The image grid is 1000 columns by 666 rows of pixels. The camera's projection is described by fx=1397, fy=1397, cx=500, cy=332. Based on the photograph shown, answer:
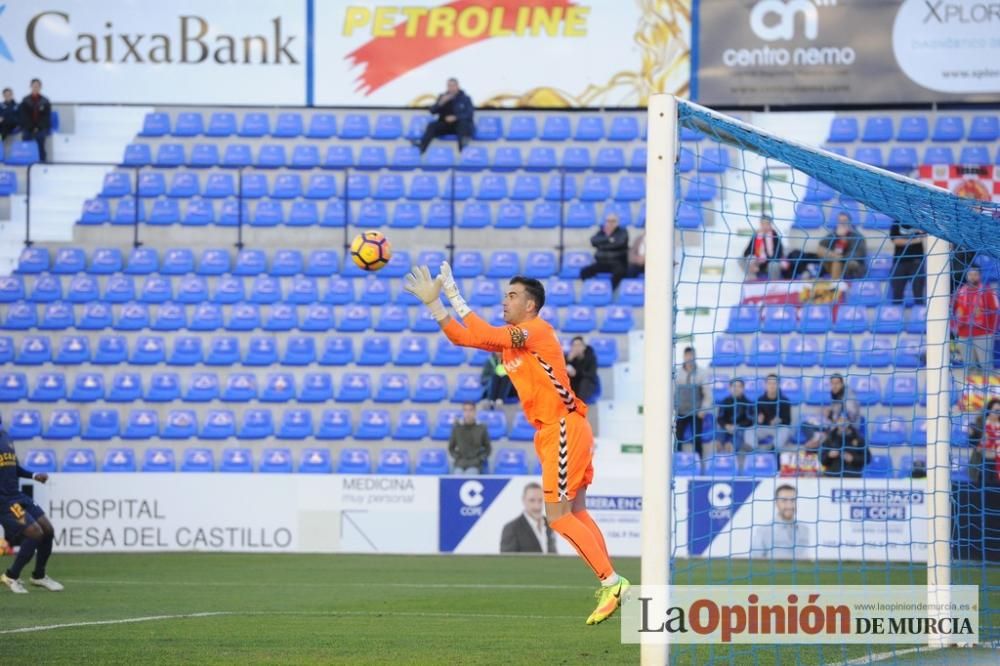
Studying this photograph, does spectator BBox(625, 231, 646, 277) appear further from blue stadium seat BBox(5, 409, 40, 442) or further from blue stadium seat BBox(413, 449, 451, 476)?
blue stadium seat BBox(5, 409, 40, 442)

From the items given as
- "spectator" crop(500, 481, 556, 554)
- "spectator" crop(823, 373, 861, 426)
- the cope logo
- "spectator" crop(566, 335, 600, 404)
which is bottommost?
"spectator" crop(500, 481, 556, 554)

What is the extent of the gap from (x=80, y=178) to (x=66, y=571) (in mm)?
9636

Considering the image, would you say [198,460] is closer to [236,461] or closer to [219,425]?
[236,461]

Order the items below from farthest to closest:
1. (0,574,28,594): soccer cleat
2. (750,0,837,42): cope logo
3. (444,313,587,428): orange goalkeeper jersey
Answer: (750,0,837,42): cope logo → (0,574,28,594): soccer cleat → (444,313,587,428): orange goalkeeper jersey

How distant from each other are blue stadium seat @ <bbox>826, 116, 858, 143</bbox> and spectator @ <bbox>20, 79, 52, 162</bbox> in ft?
42.9

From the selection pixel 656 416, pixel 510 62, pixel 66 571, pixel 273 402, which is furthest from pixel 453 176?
pixel 656 416

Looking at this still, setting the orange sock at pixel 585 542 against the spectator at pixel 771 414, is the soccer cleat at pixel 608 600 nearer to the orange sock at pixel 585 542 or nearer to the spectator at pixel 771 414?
the orange sock at pixel 585 542

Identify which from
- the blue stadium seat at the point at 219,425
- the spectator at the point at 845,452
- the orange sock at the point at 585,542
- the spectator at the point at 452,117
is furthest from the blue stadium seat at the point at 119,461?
the orange sock at the point at 585,542

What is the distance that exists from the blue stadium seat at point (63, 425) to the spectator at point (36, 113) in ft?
17.4

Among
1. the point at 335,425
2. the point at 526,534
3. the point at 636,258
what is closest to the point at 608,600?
the point at 526,534

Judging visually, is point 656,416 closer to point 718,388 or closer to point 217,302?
point 718,388

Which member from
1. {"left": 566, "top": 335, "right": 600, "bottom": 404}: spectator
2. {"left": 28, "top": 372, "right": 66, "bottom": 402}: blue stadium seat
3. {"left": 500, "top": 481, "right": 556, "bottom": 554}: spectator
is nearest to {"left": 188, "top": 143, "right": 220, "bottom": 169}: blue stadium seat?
{"left": 28, "top": 372, "right": 66, "bottom": 402}: blue stadium seat

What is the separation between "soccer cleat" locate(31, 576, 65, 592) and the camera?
1343 cm

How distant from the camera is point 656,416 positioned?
7336 mm
